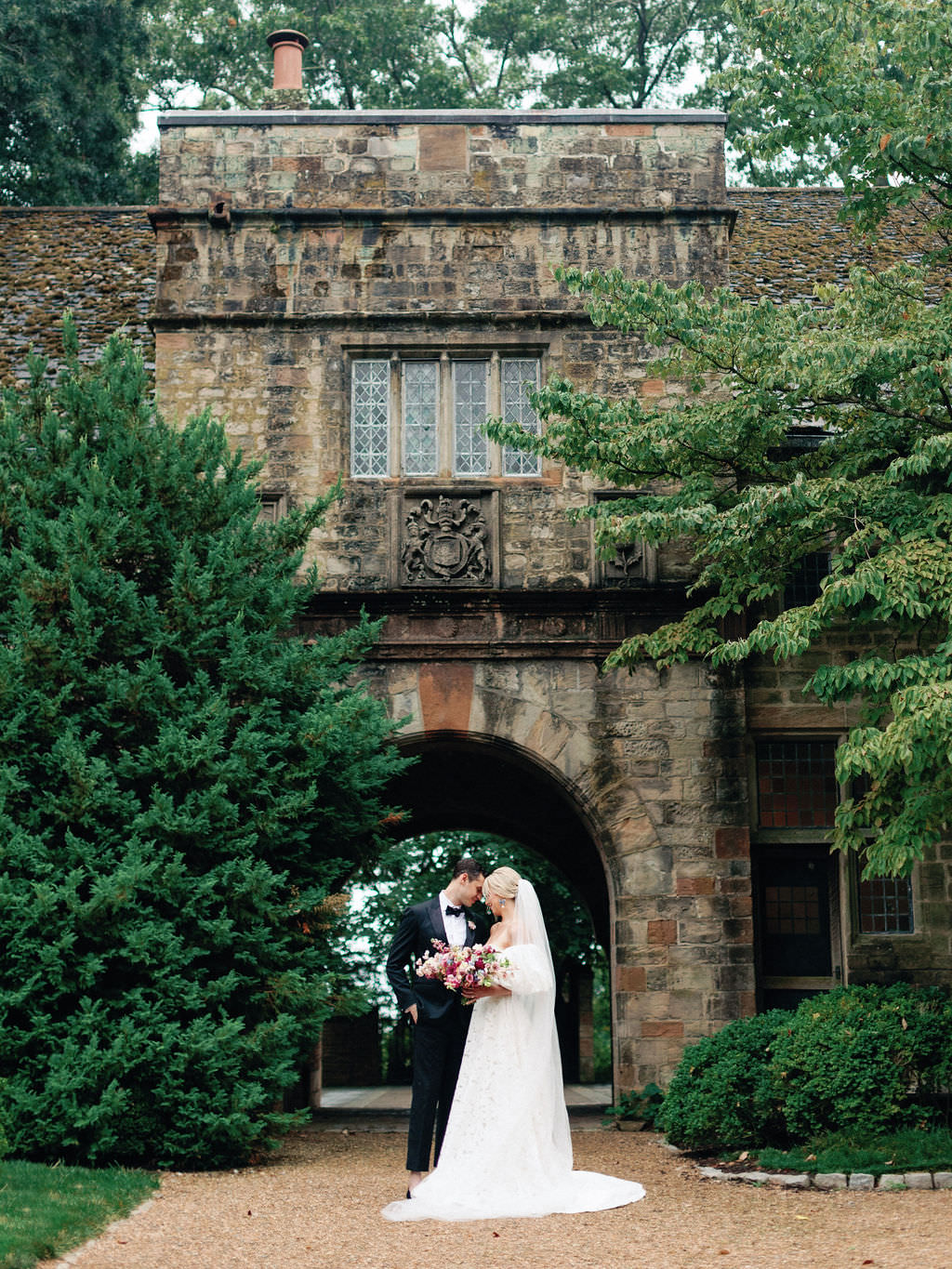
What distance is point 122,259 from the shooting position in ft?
58.6

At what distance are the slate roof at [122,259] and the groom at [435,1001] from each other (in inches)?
312

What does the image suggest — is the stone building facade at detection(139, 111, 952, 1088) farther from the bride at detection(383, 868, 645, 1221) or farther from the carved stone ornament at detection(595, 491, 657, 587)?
the bride at detection(383, 868, 645, 1221)

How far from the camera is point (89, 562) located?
34.9 feet

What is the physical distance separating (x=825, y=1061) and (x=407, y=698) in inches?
188

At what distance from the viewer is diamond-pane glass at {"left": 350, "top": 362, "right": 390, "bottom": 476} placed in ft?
45.3

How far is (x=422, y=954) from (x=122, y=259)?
36.9ft

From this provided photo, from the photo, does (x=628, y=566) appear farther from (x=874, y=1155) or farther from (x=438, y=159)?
(x=874, y=1155)

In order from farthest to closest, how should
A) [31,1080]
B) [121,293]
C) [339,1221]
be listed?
[121,293] → [31,1080] → [339,1221]

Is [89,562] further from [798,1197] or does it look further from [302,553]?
[798,1197]

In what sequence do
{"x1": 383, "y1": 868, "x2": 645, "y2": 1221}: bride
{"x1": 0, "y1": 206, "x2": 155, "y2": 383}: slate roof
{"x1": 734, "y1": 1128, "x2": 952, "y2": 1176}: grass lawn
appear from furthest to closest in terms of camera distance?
{"x1": 0, "y1": 206, "x2": 155, "y2": 383}: slate roof → {"x1": 734, "y1": 1128, "x2": 952, "y2": 1176}: grass lawn → {"x1": 383, "y1": 868, "x2": 645, "y2": 1221}: bride

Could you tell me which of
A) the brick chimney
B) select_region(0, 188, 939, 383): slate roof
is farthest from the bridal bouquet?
the brick chimney

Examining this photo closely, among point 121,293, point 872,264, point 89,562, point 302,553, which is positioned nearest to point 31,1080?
point 89,562

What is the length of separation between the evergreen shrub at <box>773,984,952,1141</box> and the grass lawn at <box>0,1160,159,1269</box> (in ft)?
14.2

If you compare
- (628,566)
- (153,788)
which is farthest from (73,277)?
(153,788)
